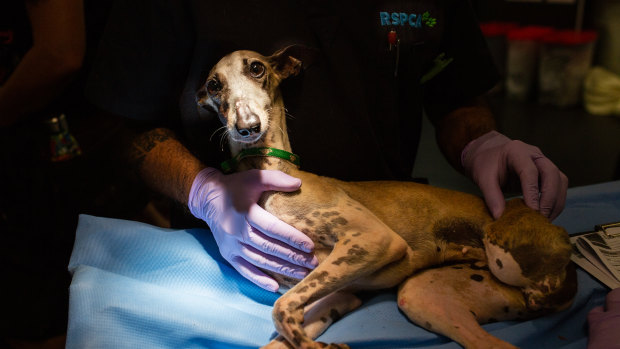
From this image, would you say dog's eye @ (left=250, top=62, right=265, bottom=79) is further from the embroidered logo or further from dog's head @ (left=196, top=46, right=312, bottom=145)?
the embroidered logo

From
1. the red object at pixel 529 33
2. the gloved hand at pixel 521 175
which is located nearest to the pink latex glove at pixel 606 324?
the gloved hand at pixel 521 175

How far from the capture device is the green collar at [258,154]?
55.5 inches

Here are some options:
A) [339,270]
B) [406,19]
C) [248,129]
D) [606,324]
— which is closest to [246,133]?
[248,129]

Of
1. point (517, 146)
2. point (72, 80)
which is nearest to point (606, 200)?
point (517, 146)

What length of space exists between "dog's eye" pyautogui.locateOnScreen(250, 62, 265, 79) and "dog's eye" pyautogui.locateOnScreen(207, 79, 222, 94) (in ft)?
0.32

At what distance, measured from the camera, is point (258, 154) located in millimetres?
1415

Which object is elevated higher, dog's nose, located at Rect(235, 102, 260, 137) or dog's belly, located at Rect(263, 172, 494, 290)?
dog's nose, located at Rect(235, 102, 260, 137)

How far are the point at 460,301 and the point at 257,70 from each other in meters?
0.88

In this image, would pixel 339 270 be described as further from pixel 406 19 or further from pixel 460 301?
pixel 406 19

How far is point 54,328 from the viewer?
2076 mm

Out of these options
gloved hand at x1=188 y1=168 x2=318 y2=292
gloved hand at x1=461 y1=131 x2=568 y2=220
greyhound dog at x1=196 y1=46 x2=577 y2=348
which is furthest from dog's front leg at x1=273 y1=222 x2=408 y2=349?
gloved hand at x1=461 y1=131 x2=568 y2=220

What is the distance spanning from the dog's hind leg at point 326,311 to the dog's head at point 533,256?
1.46ft

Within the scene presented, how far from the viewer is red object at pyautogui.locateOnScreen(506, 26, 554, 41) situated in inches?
99.9

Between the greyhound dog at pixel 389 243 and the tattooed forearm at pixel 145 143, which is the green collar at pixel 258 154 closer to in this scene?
the greyhound dog at pixel 389 243
